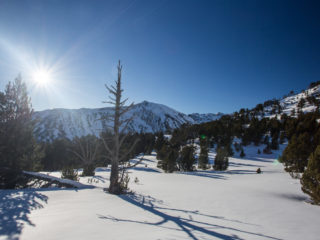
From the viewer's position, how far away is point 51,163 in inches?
1507

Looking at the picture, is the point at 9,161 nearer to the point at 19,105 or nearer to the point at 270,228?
the point at 19,105

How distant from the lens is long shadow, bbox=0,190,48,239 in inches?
127

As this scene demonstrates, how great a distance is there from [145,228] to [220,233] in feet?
5.65

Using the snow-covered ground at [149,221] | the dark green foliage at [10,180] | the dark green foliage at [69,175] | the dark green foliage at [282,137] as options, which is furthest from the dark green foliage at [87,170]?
the dark green foliage at [282,137]

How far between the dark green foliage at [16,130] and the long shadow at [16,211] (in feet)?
24.0

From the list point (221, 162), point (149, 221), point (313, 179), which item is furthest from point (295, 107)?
point (149, 221)

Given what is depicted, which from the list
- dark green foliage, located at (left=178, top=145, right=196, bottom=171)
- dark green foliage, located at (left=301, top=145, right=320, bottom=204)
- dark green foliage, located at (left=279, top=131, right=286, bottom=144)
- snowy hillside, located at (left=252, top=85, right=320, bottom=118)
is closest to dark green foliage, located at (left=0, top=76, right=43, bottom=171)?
dark green foliage, located at (left=301, top=145, right=320, bottom=204)

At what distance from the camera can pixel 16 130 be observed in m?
11.6

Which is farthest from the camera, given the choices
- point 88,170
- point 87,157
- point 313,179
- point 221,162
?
point 221,162

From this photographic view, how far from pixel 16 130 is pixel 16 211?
9880mm

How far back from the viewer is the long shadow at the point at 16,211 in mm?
3229

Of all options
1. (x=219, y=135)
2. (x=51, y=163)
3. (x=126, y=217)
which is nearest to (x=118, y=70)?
(x=126, y=217)

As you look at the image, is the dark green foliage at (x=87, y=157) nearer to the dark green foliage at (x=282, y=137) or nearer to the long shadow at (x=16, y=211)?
the long shadow at (x=16, y=211)

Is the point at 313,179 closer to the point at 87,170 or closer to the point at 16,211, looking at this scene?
the point at 16,211
